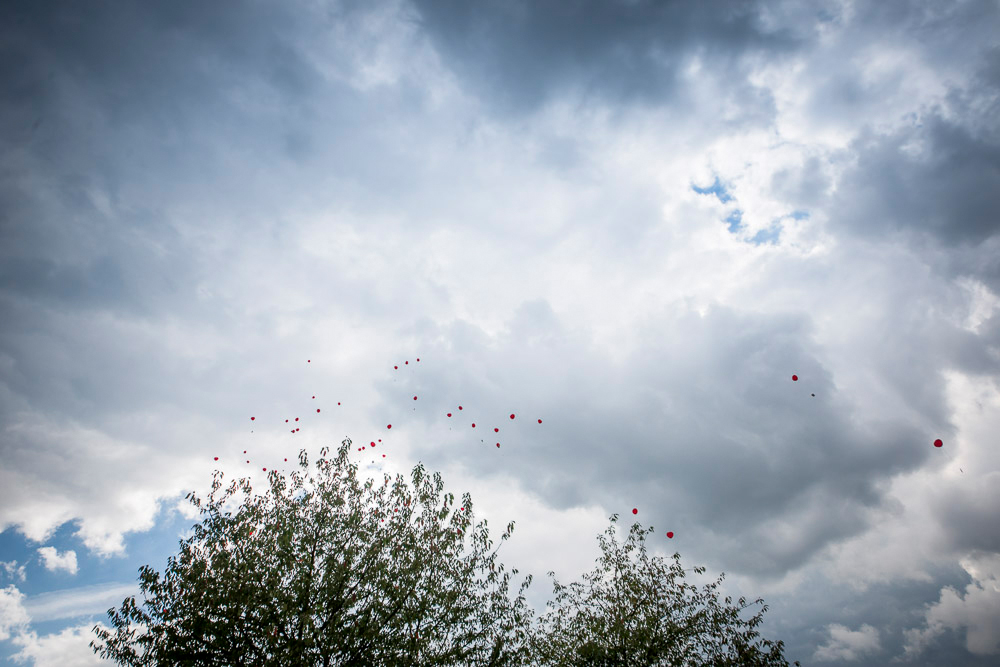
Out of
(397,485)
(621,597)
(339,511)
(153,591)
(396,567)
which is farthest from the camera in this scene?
(621,597)

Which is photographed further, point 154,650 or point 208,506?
point 208,506

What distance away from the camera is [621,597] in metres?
19.4

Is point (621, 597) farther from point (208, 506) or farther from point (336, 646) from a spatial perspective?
point (208, 506)

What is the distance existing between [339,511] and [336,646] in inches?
154

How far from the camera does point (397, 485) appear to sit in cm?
1566

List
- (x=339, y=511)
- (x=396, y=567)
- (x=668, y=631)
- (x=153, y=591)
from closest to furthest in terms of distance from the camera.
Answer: (x=153, y=591) → (x=396, y=567) → (x=339, y=511) → (x=668, y=631)

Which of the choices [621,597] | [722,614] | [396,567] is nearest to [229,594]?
[396,567]

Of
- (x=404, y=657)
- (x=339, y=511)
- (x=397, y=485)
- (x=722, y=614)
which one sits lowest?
(x=404, y=657)

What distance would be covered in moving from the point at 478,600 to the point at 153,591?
31.8ft

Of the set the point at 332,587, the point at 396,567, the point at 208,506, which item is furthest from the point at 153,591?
the point at 396,567

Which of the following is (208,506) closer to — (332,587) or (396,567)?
(332,587)

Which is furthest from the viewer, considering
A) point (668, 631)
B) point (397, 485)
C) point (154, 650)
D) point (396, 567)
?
point (668, 631)

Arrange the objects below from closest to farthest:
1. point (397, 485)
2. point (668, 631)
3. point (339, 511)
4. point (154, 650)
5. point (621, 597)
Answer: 1. point (154, 650)
2. point (339, 511)
3. point (397, 485)
4. point (668, 631)
5. point (621, 597)

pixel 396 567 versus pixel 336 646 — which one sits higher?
pixel 396 567
